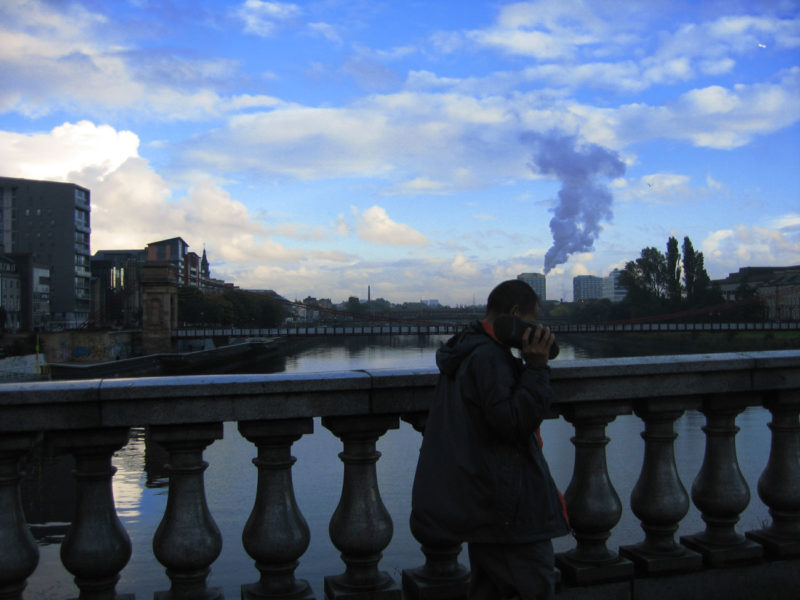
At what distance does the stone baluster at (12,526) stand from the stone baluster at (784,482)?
2.39m

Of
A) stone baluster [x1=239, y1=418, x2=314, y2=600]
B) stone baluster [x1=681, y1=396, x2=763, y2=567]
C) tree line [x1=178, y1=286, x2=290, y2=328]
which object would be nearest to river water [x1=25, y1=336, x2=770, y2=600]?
stone baluster [x1=681, y1=396, x2=763, y2=567]

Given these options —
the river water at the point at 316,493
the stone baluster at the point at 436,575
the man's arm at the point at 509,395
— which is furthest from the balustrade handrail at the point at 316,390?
the river water at the point at 316,493

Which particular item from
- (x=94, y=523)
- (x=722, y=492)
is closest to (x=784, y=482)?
(x=722, y=492)

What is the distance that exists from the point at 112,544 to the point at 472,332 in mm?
1161

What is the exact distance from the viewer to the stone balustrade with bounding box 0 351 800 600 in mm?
1980

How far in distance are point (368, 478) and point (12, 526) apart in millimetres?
977

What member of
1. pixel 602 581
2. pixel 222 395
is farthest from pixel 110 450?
pixel 602 581

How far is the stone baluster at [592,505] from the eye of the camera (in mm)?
2383

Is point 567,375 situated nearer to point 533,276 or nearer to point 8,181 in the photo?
point 533,276

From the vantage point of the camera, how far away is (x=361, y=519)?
86.8 inches

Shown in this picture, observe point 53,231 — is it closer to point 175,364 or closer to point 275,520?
point 175,364

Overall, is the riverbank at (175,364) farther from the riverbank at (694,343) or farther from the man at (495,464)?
the man at (495,464)

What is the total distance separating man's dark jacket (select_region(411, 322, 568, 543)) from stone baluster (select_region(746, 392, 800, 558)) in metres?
1.15

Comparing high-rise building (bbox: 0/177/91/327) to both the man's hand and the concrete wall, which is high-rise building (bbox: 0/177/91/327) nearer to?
the concrete wall
